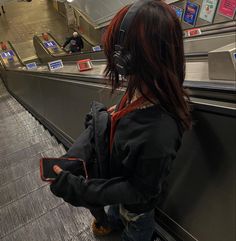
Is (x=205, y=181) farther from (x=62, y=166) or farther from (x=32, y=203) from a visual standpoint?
(x=32, y=203)

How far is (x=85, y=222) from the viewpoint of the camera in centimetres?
212

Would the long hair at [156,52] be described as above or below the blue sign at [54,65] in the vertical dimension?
above

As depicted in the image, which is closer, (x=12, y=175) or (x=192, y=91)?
(x=192, y=91)

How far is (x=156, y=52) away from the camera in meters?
1.02

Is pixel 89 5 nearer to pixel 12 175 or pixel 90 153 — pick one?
pixel 12 175

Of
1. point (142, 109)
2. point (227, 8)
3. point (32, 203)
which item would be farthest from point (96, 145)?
point (227, 8)

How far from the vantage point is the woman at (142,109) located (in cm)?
102

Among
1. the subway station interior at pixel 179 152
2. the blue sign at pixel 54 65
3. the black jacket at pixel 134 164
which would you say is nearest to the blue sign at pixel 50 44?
the subway station interior at pixel 179 152

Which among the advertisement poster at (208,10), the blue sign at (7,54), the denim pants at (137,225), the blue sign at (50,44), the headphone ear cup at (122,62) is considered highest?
the headphone ear cup at (122,62)

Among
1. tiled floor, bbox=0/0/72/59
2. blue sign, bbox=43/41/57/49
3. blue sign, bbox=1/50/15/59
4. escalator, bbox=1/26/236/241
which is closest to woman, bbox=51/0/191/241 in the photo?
escalator, bbox=1/26/236/241

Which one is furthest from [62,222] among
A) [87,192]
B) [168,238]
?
[87,192]

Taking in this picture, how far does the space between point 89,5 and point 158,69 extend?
8.95m

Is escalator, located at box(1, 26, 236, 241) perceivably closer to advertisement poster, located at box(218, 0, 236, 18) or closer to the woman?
the woman

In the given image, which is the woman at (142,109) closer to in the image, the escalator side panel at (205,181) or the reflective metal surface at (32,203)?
the escalator side panel at (205,181)
